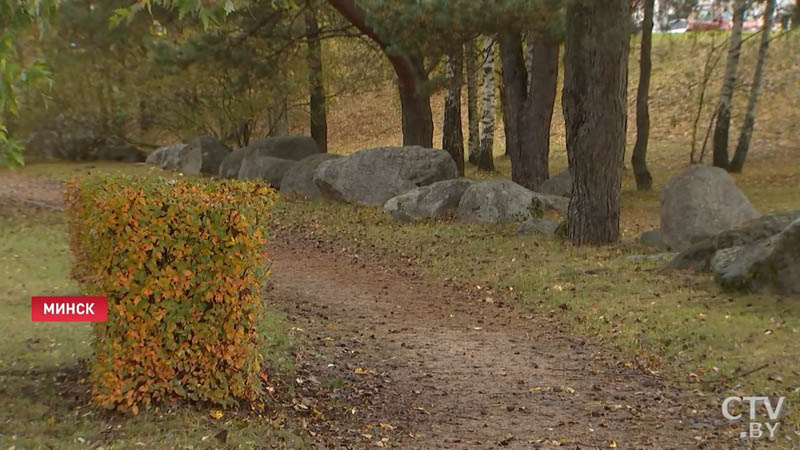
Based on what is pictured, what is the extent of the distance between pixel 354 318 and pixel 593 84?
510cm

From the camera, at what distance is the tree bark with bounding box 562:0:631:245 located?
11648 millimetres

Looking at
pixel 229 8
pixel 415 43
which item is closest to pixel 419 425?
pixel 229 8

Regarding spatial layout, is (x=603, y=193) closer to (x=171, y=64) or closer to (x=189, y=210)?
(x=189, y=210)

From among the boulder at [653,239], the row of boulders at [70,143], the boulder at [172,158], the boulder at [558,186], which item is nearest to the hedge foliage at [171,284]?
the boulder at [653,239]

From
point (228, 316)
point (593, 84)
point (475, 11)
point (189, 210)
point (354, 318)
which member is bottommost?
point (354, 318)

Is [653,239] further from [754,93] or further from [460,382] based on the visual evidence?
[754,93]

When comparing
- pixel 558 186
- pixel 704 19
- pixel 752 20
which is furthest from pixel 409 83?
pixel 752 20

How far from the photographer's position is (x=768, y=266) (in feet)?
28.3

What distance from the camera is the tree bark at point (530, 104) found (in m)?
16.1

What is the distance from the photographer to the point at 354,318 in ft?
29.0

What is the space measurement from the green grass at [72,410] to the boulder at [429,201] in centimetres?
671

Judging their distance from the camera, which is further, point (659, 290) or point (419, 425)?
point (659, 290)

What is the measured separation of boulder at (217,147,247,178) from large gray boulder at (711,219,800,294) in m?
14.1

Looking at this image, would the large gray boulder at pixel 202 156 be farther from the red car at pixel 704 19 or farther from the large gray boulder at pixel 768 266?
the large gray boulder at pixel 768 266
